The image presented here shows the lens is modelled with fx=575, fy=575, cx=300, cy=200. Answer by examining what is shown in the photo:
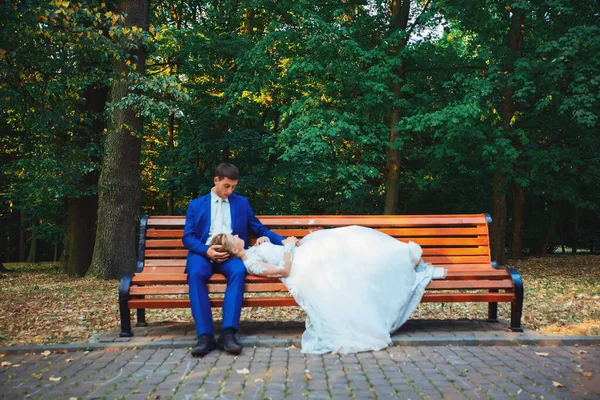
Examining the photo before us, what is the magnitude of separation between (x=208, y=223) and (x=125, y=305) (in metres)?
1.12

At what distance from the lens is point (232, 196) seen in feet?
19.5

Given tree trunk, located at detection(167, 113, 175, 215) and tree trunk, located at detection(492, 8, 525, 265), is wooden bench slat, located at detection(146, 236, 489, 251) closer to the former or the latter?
tree trunk, located at detection(492, 8, 525, 265)

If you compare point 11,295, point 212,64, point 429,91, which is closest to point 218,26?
point 212,64

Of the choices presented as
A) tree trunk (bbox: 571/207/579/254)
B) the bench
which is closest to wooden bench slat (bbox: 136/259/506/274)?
the bench

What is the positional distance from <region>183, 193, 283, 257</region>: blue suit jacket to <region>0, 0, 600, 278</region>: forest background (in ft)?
12.1

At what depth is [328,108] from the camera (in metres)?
14.7

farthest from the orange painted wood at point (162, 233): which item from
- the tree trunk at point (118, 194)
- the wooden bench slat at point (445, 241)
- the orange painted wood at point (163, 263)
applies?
the tree trunk at point (118, 194)

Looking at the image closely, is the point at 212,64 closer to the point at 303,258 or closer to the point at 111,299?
the point at 111,299

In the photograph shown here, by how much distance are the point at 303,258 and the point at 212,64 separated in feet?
38.4

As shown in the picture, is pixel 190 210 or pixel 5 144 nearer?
pixel 190 210

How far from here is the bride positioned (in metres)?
5.05

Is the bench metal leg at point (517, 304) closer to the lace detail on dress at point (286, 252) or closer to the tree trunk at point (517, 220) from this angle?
the lace detail on dress at point (286, 252)

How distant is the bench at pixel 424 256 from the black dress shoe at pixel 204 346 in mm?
568

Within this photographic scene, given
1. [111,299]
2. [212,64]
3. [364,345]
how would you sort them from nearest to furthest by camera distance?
[364,345]
[111,299]
[212,64]
